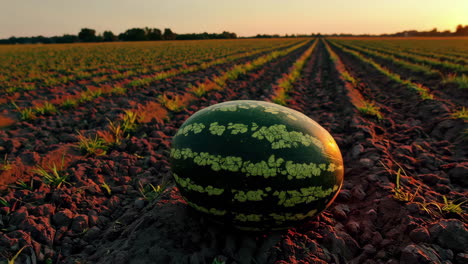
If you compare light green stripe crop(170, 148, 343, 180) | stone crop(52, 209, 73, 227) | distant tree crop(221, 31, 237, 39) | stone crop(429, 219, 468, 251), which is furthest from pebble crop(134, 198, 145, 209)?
distant tree crop(221, 31, 237, 39)

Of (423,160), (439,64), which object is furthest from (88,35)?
(423,160)

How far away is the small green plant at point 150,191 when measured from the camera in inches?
126

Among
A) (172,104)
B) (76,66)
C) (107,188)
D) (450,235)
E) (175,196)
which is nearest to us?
(450,235)

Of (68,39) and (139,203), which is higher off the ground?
(68,39)

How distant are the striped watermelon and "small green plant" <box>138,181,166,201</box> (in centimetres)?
86

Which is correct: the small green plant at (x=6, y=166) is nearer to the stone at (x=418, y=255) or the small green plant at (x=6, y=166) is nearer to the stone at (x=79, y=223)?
the stone at (x=79, y=223)

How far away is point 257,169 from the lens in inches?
84.8

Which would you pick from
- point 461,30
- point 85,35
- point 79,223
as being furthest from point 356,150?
point 461,30

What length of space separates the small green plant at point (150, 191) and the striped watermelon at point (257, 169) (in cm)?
86

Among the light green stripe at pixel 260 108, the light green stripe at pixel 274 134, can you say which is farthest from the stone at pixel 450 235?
the light green stripe at pixel 260 108

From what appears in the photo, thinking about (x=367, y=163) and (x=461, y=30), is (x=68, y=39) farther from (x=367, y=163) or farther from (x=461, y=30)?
(x=461, y=30)

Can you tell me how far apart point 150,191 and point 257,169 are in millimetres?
1812

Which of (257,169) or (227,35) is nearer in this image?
(257,169)

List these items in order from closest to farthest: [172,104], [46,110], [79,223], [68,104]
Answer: [79,223]
[46,110]
[68,104]
[172,104]
